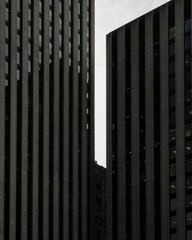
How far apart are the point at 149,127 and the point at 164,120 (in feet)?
8.62

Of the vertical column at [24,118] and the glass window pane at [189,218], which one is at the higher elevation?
the vertical column at [24,118]

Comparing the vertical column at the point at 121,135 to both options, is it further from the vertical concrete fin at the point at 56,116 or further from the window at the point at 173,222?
the vertical concrete fin at the point at 56,116

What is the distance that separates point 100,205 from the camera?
513ft

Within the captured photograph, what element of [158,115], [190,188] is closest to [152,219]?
[190,188]

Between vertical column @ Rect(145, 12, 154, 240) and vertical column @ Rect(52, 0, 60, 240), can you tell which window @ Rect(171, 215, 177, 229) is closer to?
vertical column @ Rect(145, 12, 154, 240)

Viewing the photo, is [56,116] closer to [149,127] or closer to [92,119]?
[92,119]

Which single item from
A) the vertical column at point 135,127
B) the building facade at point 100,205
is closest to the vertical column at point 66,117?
the vertical column at point 135,127

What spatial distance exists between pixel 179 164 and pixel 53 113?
22.5m

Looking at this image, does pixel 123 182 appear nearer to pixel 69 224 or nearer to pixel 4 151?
pixel 69 224

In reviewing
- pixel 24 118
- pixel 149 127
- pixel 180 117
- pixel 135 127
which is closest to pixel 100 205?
pixel 135 127

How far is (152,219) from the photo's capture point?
11144 cm

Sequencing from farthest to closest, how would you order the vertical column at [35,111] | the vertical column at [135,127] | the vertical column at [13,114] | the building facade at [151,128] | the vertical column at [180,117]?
the vertical column at [135,127], the vertical column at [35,111], the building facade at [151,128], the vertical column at [13,114], the vertical column at [180,117]

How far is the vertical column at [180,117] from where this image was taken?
10788 cm

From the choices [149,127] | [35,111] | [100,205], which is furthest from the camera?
[100,205]
